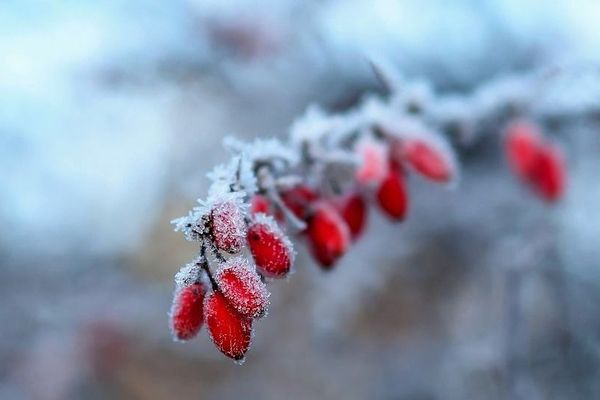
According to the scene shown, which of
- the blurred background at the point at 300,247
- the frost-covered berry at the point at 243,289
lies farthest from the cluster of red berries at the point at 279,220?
the blurred background at the point at 300,247

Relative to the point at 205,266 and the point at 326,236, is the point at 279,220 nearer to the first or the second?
the point at 326,236

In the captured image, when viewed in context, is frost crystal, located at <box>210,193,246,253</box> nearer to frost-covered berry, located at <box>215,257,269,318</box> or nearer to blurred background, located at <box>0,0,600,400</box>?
frost-covered berry, located at <box>215,257,269,318</box>

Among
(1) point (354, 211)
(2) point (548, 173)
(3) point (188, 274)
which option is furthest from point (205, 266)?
(2) point (548, 173)

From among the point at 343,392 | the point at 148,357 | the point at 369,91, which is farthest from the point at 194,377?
the point at 369,91

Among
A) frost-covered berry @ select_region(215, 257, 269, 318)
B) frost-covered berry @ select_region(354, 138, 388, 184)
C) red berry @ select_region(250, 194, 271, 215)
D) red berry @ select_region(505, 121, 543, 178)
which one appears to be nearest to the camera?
frost-covered berry @ select_region(215, 257, 269, 318)

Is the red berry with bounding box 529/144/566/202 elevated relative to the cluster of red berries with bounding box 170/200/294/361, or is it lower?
elevated

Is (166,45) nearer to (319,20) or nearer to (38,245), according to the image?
(319,20)

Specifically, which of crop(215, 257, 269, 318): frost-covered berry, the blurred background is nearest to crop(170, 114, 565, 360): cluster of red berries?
crop(215, 257, 269, 318): frost-covered berry
